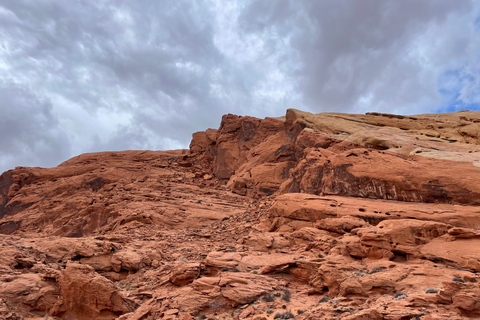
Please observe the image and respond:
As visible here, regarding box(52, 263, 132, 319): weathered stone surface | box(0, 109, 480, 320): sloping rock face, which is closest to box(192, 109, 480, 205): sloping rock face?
box(0, 109, 480, 320): sloping rock face

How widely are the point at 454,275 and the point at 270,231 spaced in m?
10.2

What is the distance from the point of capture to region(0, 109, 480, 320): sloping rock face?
11273 millimetres

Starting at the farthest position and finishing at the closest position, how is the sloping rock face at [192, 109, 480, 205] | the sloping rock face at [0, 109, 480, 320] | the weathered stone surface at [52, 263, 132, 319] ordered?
the sloping rock face at [192, 109, 480, 205] < the weathered stone surface at [52, 263, 132, 319] < the sloping rock face at [0, 109, 480, 320]

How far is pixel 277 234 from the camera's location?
59.0 feet

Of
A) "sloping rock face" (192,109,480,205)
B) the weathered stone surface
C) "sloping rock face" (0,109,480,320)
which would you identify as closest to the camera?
"sloping rock face" (0,109,480,320)

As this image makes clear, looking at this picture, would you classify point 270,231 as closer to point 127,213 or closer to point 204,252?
point 204,252

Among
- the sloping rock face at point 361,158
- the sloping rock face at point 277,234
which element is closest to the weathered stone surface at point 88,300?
the sloping rock face at point 277,234

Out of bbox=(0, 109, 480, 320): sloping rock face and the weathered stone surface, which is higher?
bbox=(0, 109, 480, 320): sloping rock face

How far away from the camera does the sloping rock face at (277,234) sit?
11.3 meters

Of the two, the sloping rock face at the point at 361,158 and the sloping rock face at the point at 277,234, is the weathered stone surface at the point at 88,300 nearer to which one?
the sloping rock face at the point at 277,234

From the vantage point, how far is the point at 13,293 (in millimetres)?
12188

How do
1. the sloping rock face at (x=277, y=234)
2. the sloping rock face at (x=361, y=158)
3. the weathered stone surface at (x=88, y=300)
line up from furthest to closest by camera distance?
1. the sloping rock face at (x=361, y=158)
2. the weathered stone surface at (x=88, y=300)
3. the sloping rock face at (x=277, y=234)

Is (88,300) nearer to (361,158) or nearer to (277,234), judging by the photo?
(277,234)

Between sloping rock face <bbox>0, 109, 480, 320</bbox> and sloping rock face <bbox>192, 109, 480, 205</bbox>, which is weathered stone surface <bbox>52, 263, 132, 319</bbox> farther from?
sloping rock face <bbox>192, 109, 480, 205</bbox>
